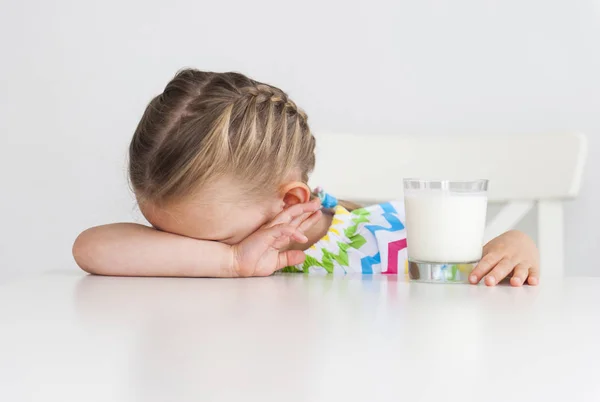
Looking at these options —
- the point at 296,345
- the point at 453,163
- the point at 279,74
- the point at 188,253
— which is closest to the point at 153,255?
the point at 188,253

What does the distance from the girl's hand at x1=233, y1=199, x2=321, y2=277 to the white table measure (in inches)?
6.6

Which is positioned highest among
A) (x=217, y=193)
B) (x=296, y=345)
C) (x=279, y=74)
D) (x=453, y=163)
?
(x=279, y=74)

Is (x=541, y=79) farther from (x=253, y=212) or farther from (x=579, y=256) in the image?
(x=253, y=212)

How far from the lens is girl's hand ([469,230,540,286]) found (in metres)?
0.89

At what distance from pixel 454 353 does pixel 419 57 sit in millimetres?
1545

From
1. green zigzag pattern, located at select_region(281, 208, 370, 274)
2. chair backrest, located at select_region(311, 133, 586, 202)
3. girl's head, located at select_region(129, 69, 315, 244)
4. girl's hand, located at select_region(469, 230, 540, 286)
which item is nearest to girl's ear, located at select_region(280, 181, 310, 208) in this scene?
girl's head, located at select_region(129, 69, 315, 244)

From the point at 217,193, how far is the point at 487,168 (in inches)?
35.5

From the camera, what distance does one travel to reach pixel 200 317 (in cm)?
59

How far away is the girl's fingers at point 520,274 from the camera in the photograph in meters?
0.88

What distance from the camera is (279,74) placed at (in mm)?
1946

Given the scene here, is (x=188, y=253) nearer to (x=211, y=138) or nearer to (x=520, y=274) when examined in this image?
(x=211, y=138)

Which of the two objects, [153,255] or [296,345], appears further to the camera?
[153,255]

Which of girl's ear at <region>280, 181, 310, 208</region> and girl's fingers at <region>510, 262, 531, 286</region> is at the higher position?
girl's ear at <region>280, 181, 310, 208</region>

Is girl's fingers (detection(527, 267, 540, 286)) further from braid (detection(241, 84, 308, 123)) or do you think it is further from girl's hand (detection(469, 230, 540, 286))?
braid (detection(241, 84, 308, 123))
